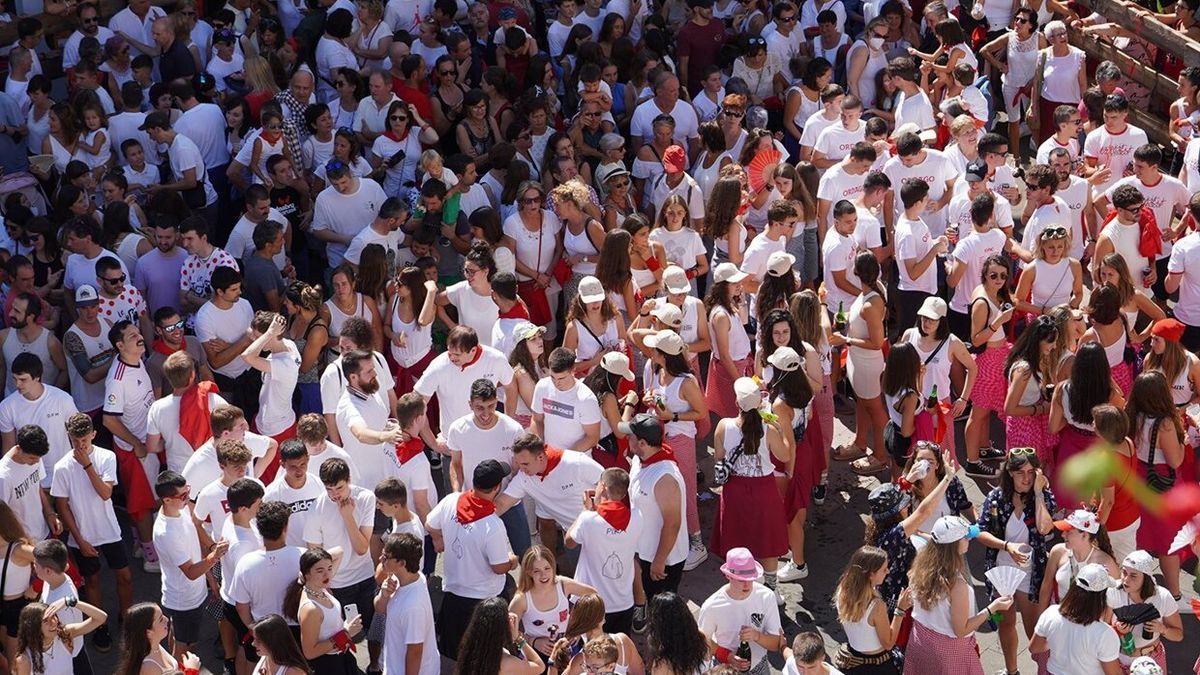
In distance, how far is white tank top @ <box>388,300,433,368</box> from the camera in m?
10.0

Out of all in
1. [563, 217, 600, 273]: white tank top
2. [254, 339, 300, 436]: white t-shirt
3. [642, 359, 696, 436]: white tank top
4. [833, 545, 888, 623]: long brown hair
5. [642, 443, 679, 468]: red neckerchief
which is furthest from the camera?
[563, 217, 600, 273]: white tank top

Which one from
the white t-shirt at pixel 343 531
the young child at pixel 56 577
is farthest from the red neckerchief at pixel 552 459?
the young child at pixel 56 577

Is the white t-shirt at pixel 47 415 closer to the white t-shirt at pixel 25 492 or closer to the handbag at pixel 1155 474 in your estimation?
the white t-shirt at pixel 25 492

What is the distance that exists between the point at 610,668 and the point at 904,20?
29.7ft

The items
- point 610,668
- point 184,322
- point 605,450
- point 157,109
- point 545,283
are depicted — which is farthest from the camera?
point 157,109

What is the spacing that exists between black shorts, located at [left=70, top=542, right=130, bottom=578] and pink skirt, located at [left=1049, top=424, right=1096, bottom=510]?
5.07 m

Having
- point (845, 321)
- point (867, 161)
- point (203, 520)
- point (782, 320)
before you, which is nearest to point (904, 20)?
point (867, 161)

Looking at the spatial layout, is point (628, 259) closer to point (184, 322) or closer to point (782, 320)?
point (782, 320)

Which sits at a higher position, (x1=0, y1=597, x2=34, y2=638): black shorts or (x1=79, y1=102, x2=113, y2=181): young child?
(x1=79, y1=102, x2=113, y2=181): young child

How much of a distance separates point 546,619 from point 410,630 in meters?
0.65

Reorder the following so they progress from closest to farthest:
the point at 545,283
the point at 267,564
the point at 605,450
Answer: the point at 267,564, the point at 605,450, the point at 545,283

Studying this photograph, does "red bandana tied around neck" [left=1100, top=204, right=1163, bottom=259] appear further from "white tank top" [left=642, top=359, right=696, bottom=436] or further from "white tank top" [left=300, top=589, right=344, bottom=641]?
"white tank top" [left=300, top=589, right=344, bottom=641]

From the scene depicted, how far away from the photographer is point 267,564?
7605 millimetres

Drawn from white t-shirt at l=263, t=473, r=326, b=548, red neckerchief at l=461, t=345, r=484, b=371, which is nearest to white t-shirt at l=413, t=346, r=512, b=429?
red neckerchief at l=461, t=345, r=484, b=371
